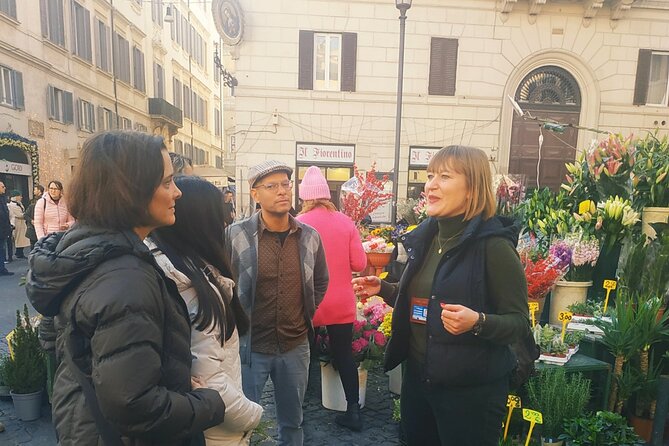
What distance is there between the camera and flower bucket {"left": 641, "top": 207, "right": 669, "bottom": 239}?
3.51 meters

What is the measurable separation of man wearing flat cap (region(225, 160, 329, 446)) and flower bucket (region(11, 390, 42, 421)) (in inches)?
73.1

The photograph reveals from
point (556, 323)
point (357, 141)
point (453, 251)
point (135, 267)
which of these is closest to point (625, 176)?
point (556, 323)

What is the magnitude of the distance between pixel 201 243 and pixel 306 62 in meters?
12.2

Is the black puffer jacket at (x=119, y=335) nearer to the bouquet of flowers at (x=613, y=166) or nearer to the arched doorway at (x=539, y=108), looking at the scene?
the bouquet of flowers at (x=613, y=166)

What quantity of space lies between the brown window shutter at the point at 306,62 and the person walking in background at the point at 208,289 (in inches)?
470

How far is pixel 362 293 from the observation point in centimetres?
209

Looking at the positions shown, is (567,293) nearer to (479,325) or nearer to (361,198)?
(479,325)

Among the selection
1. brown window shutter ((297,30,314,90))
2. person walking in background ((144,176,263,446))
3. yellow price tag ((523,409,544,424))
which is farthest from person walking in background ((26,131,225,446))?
brown window shutter ((297,30,314,90))

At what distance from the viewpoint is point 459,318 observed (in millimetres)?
1545

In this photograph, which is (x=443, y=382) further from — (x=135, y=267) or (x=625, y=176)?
(x=625, y=176)

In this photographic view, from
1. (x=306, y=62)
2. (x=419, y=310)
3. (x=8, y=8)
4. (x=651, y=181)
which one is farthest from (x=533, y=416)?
(x=8, y=8)

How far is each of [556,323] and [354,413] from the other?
5.95 ft

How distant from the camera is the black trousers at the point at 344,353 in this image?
3.05 m

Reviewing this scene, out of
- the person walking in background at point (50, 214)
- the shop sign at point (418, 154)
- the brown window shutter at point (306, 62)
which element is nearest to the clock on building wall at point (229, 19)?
the brown window shutter at point (306, 62)
